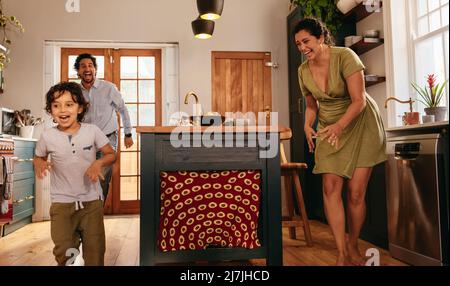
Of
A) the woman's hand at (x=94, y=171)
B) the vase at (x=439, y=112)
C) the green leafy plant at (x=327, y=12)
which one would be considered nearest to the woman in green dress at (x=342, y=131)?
the vase at (x=439, y=112)

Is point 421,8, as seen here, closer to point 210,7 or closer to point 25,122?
point 210,7

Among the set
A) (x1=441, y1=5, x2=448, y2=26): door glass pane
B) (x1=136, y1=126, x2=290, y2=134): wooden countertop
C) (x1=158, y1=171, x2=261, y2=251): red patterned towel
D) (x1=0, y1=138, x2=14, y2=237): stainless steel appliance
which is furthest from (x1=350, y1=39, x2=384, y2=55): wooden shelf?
(x1=0, y1=138, x2=14, y2=237): stainless steel appliance

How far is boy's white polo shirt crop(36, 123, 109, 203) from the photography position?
178 centimetres

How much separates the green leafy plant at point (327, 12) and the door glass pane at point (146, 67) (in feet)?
6.07

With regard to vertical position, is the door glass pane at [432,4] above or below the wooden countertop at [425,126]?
above

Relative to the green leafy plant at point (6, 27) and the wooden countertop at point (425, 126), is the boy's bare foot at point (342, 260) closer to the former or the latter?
the wooden countertop at point (425, 126)

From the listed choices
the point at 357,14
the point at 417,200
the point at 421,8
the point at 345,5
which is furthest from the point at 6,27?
the point at 417,200

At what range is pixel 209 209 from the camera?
76.9 inches

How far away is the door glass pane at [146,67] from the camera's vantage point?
459cm

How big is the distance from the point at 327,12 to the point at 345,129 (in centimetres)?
219

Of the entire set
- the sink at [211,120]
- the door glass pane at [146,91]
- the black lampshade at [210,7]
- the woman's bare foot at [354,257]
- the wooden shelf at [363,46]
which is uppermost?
the black lampshade at [210,7]

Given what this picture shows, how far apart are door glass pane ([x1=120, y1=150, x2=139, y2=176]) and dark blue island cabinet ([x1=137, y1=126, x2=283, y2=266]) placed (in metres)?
2.75
